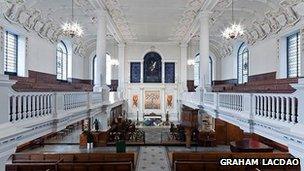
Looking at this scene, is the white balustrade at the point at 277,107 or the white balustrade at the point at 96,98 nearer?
the white balustrade at the point at 277,107

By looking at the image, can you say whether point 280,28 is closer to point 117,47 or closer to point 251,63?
point 251,63

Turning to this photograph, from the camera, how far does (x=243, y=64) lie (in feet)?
71.1

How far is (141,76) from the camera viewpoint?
26.5 meters

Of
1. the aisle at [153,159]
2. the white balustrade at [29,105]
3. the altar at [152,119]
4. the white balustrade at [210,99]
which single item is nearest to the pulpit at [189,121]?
the aisle at [153,159]

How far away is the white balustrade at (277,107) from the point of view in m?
5.21

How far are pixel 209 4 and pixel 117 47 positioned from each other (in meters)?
14.1

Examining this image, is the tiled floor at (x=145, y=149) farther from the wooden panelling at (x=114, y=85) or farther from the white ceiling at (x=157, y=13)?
the white ceiling at (x=157, y=13)

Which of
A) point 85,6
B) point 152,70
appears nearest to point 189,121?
point 152,70

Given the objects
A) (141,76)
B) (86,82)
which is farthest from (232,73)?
(86,82)

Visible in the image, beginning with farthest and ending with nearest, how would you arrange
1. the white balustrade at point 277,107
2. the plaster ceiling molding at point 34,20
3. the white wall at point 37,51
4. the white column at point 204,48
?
the white column at point 204,48, the white wall at point 37,51, the plaster ceiling molding at point 34,20, the white balustrade at point 277,107

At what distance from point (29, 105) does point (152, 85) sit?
20505 mm

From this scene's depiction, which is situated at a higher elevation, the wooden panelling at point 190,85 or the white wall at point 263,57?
the white wall at point 263,57

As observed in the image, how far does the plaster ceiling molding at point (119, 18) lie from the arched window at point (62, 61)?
425cm

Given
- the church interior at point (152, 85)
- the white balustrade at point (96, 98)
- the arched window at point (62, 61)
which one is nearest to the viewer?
the church interior at point (152, 85)
